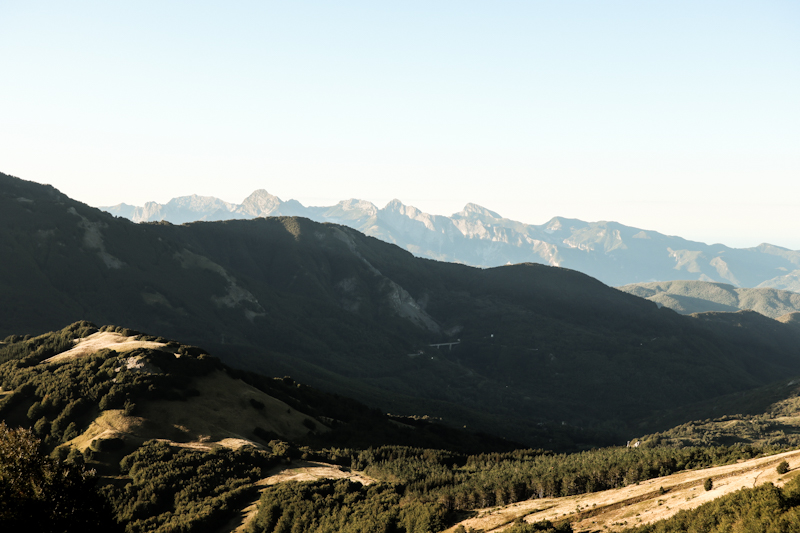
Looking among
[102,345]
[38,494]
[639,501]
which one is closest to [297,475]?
[38,494]

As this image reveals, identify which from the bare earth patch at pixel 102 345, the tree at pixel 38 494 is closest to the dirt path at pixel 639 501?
the tree at pixel 38 494

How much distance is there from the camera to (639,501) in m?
56.8

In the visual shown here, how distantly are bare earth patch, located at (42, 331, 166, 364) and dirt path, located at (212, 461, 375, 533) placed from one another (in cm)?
4936

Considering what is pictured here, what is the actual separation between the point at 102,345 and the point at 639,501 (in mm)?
114430

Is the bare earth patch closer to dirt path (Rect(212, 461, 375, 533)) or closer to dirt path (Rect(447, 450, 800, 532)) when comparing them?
dirt path (Rect(212, 461, 375, 533))

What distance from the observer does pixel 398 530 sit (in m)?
60.2

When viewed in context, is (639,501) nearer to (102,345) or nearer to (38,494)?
(38,494)

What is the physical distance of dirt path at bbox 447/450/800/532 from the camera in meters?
51.5

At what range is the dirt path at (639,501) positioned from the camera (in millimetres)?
51500

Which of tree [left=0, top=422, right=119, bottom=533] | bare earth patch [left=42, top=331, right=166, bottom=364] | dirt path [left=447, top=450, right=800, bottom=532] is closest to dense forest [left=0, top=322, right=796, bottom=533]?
tree [left=0, top=422, right=119, bottom=533]

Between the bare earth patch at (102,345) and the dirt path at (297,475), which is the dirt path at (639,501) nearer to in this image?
the dirt path at (297,475)

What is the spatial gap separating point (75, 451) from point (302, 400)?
71200 millimetres

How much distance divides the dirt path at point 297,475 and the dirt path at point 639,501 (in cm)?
2683

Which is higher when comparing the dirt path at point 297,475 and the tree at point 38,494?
the tree at point 38,494
